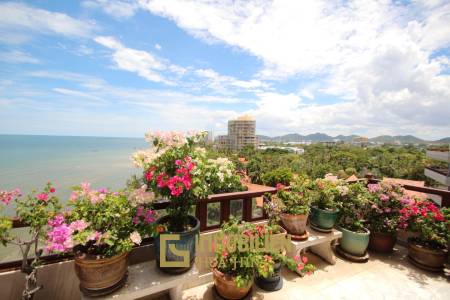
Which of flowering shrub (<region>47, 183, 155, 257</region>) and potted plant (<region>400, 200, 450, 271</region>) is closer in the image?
flowering shrub (<region>47, 183, 155, 257</region>)

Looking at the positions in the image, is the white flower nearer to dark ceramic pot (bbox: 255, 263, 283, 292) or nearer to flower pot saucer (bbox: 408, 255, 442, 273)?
dark ceramic pot (bbox: 255, 263, 283, 292)

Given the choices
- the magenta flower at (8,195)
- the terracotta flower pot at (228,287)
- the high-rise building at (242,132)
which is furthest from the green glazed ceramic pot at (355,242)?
the high-rise building at (242,132)

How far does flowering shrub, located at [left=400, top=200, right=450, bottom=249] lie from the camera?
268cm

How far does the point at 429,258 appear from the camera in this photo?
2.68 m

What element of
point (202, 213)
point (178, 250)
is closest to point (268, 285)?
point (202, 213)

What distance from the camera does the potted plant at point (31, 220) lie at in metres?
1.41

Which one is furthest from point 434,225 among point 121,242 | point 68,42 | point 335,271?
point 68,42

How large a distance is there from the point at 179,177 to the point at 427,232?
11.5ft

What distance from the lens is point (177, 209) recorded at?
6.13 feet

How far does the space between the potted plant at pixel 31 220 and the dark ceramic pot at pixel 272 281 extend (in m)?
2.02

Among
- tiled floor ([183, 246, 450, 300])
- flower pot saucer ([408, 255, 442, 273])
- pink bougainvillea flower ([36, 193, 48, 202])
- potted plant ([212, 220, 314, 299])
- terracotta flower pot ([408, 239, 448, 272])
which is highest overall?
pink bougainvillea flower ([36, 193, 48, 202])

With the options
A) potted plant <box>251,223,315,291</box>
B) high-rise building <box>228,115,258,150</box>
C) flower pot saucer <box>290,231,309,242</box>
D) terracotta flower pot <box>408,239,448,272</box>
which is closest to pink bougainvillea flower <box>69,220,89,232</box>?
potted plant <box>251,223,315,291</box>

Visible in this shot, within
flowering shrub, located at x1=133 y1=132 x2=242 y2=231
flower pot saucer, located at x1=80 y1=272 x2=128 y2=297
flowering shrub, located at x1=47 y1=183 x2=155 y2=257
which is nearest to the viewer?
flowering shrub, located at x1=47 y1=183 x2=155 y2=257

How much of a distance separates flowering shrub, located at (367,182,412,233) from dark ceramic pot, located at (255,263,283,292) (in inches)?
74.6
